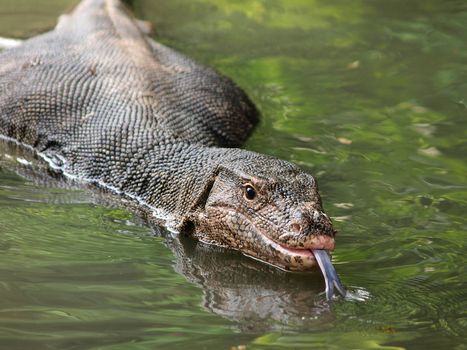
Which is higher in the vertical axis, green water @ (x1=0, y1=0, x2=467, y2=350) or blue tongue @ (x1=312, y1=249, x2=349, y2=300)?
blue tongue @ (x1=312, y1=249, x2=349, y2=300)

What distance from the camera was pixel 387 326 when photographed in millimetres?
5359

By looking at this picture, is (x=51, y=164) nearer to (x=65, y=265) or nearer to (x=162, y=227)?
(x=162, y=227)

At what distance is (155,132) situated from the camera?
811 cm

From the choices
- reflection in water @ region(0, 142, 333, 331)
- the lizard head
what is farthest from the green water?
the lizard head

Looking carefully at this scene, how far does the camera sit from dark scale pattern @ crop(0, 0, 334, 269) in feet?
21.2

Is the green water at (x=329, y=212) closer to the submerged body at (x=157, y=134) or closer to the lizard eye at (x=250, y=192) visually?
the submerged body at (x=157, y=134)

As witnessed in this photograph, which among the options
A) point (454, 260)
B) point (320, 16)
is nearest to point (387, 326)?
point (454, 260)

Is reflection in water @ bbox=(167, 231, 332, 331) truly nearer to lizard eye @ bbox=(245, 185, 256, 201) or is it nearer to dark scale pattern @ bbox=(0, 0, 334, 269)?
dark scale pattern @ bbox=(0, 0, 334, 269)

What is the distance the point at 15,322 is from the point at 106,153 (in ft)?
10.1

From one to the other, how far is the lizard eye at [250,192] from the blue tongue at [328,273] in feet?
2.14

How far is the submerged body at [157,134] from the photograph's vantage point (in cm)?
645

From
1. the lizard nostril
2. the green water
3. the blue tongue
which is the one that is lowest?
the green water

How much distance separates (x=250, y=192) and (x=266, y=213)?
0.23 meters

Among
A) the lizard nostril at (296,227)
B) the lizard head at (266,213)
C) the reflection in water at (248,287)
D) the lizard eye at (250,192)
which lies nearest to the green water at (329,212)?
the reflection in water at (248,287)
